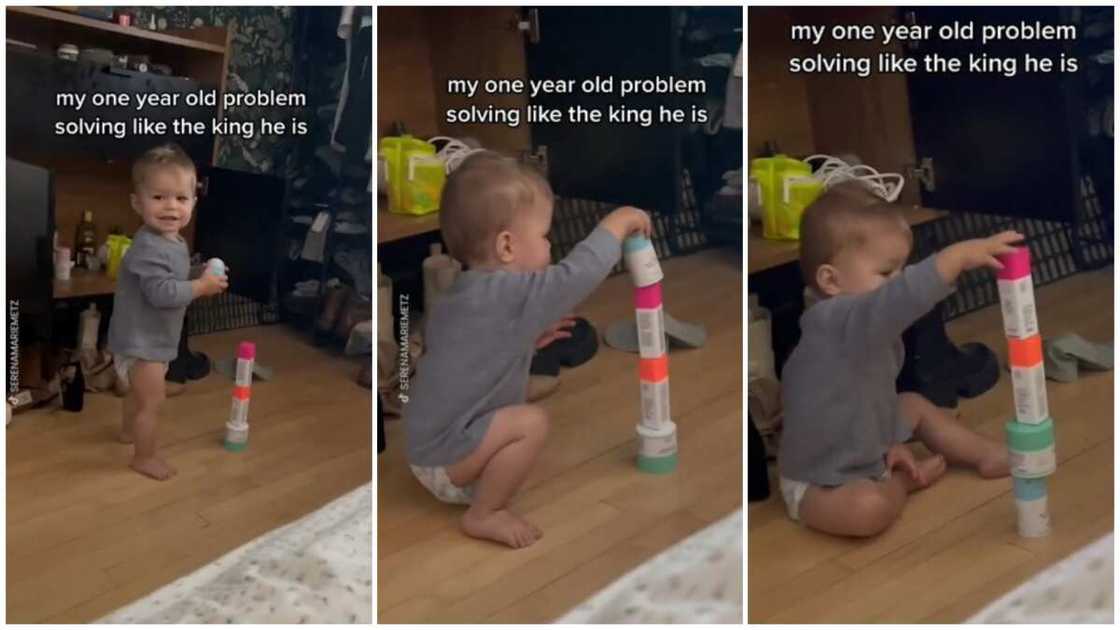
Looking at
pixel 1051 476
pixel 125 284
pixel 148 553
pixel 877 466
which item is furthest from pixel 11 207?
pixel 1051 476

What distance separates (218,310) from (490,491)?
18.0 inches

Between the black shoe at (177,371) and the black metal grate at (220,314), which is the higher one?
the black metal grate at (220,314)

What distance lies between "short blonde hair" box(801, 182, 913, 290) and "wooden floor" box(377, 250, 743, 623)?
0.34 feet

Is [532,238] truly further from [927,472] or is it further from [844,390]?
[927,472]

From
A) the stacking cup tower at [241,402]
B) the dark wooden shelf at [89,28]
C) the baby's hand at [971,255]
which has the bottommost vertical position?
the stacking cup tower at [241,402]

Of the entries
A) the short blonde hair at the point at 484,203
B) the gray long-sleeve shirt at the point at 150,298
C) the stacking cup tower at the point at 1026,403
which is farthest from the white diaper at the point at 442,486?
the stacking cup tower at the point at 1026,403

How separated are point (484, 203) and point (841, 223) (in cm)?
47

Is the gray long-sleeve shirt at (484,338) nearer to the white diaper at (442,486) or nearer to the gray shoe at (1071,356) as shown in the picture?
the white diaper at (442,486)

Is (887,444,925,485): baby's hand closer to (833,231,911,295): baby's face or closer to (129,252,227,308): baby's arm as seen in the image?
(833,231,911,295): baby's face

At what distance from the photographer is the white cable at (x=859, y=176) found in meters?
1.72

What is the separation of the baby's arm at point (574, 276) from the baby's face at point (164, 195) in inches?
18.9

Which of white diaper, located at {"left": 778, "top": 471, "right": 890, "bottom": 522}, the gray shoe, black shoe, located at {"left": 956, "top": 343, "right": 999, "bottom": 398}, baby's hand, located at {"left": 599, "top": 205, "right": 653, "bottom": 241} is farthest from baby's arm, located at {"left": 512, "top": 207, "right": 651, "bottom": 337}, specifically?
the gray shoe

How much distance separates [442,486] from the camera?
1.76 m

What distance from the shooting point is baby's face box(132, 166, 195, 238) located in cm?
179
